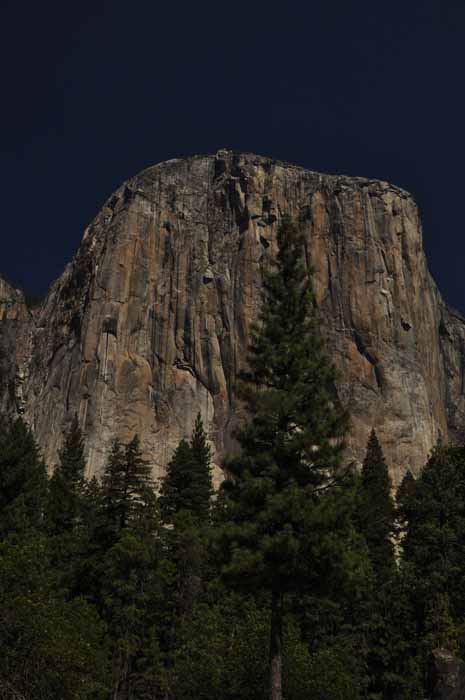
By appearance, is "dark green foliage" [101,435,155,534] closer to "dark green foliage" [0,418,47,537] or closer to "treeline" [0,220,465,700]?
"treeline" [0,220,465,700]

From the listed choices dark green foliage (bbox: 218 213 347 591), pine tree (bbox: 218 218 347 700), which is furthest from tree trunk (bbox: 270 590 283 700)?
dark green foliage (bbox: 218 213 347 591)

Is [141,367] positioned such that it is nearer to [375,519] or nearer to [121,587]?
[375,519]

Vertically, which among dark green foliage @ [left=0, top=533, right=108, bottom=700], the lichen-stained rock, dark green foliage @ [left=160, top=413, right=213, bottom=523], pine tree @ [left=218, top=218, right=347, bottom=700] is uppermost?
the lichen-stained rock

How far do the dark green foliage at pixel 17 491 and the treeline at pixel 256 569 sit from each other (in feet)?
0.30

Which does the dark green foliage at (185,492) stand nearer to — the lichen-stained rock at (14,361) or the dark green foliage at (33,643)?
the dark green foliage at (33,643)

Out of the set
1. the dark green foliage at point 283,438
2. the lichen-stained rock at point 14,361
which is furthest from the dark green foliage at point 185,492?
the lichen-stained rock at point 14,361

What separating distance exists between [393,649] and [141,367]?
61.3 metres

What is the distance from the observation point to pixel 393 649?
115 feet

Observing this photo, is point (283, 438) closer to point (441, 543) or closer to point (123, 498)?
point (441, 543)

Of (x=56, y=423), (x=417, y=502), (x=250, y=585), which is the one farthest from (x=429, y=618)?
(x=56, y=423)

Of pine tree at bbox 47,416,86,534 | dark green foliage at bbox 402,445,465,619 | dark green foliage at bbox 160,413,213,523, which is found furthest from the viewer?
pine tree at bbox 47,416,86,534

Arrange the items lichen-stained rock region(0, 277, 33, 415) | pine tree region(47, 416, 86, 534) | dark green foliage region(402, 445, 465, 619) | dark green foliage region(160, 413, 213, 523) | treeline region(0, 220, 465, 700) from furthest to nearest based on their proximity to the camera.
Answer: lichen-stained rock region(0, 277, 33, 415) → pine tree region(47, 416, 86, 534) → dark green foliage region(160, 413, 213, 523) → dark green foliage region(402, 445, 465, 619) → treeline region(0, 220, 465, 700)

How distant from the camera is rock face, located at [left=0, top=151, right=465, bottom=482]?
3553 inches

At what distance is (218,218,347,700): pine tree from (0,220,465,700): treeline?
2.0 inches
